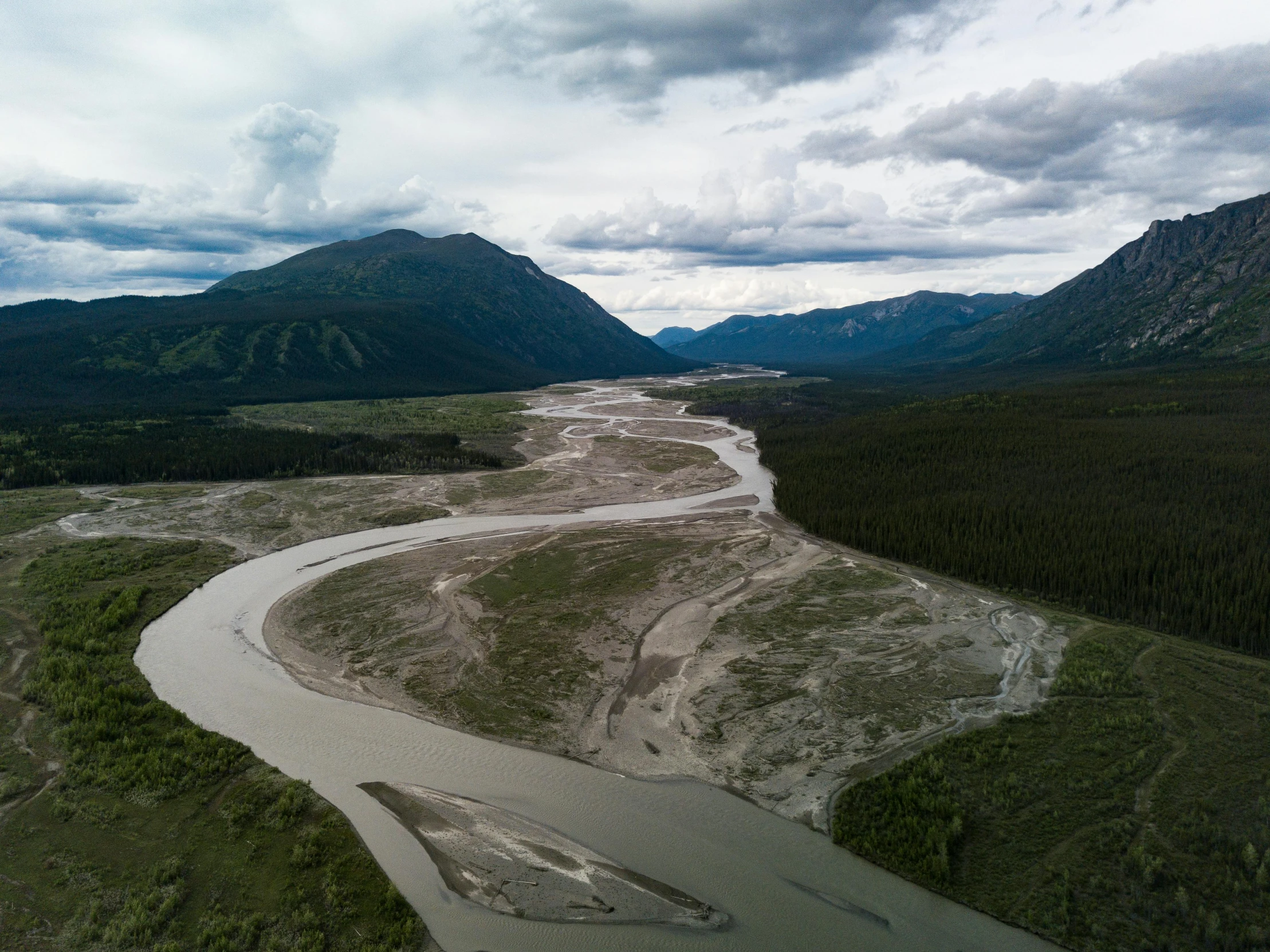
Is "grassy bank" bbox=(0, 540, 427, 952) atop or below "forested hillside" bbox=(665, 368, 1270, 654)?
below

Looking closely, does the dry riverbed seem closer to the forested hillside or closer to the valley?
the valley

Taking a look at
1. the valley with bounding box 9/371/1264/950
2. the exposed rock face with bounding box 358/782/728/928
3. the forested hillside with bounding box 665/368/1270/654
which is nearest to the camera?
the exposed rock face with bounding box 358/782/728/928

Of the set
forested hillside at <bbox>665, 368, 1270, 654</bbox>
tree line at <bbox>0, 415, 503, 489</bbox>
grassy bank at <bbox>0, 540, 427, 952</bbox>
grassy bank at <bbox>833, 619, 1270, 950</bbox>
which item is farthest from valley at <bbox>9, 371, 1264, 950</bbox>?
tree line at <bbox>0, 415, 503, 489</bbox>

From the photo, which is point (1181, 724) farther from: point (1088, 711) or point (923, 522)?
point (923, 522)

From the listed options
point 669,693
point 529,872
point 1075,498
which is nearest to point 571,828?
point 529,872

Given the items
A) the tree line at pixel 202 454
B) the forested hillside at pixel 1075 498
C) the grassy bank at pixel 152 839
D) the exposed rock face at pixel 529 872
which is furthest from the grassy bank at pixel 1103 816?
the tree line at pixel 202 454

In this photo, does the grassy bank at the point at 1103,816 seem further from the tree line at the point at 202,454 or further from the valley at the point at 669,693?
the tree line at the point at 202,454

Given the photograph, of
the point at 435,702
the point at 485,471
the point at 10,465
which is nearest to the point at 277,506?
the point at 485,471

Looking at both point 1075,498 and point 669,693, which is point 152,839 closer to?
point 669,693
